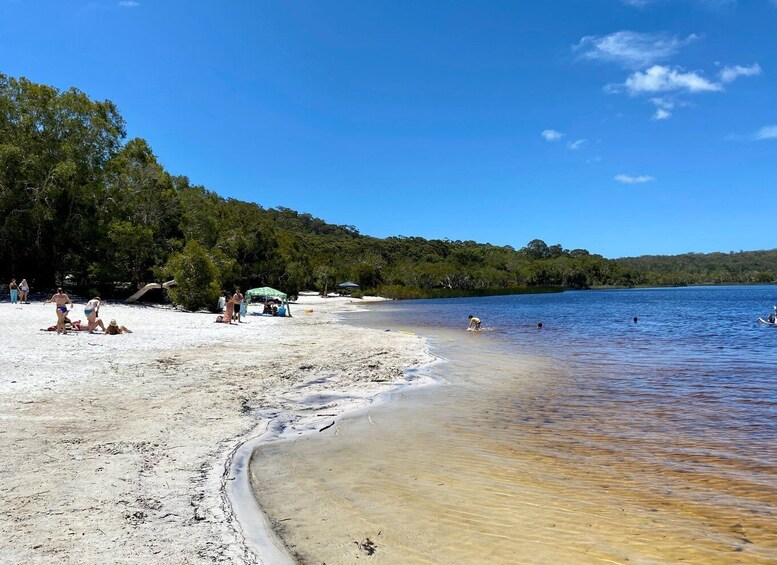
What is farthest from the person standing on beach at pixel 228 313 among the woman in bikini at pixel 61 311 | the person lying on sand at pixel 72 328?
the woman in bikini at pixel 61 311

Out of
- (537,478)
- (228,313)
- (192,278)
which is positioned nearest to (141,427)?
(537,478)

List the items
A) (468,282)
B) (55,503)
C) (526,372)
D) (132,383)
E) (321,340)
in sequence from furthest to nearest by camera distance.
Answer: (468,282) < (321,340) < (526,372) < (132,383) < (55,503)

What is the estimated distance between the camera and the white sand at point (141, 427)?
4.12 meters

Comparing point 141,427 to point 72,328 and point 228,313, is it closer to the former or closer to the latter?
point 72,328

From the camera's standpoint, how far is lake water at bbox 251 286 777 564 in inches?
182

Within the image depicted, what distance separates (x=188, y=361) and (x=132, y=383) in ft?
10.9

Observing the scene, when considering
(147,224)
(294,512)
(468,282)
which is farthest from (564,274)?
(294,512)

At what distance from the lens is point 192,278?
3422 centimetres

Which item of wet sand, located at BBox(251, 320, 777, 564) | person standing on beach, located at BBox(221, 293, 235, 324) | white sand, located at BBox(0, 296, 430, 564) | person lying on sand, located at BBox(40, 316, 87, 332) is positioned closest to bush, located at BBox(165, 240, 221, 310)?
person standing on beach, located at BBox(221, 293, 235, 324)

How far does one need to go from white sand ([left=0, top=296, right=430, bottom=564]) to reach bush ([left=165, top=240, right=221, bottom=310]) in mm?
16682

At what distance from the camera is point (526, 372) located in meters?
15.1

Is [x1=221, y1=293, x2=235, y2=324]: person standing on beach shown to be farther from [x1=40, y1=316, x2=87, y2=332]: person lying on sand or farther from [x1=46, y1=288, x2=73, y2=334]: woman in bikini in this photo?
[x1=46, y1=288, x2=73, y2=334]: woman in bikini

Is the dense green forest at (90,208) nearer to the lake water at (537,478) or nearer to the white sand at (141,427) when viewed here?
the white sand at (141,427)

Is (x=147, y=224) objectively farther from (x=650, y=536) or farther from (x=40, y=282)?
(x=650, y=536)
